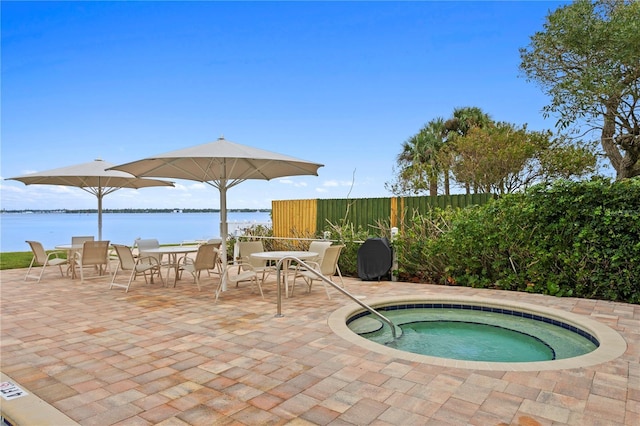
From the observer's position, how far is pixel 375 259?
7789 millimetres

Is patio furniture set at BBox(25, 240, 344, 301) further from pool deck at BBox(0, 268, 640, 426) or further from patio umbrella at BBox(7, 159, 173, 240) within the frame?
patio umbrella at BBox(7, 159, 173, 240)

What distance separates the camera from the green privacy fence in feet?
30.3

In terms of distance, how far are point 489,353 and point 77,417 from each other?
364 centimetres

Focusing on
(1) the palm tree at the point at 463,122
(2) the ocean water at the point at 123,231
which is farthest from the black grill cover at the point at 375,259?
(1) the palm tree at the point at 463,122

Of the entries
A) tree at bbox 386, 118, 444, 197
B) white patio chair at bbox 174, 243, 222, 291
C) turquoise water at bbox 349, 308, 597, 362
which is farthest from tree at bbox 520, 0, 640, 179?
white patio chair at bbox 174, 243, 222, 291

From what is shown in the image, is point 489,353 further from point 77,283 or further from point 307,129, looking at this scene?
point 307,129


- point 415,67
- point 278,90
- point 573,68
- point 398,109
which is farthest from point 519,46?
point 278,90

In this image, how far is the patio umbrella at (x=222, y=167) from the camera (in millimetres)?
5789

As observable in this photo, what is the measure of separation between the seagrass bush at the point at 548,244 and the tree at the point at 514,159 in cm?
921

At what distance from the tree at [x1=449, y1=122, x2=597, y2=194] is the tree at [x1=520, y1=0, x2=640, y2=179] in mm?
1994

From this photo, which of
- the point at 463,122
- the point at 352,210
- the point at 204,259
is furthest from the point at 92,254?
the point at 463,122

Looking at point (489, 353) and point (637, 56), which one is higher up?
point (637, 56)

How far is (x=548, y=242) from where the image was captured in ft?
20.8

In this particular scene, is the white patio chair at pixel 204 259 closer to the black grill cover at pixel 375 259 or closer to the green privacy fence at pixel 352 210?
the black grill cover at pixel 375 259
